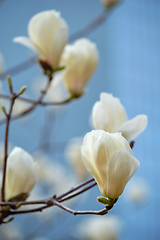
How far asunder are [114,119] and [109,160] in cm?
8

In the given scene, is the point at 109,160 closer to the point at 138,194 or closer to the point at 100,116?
the point at 100,116

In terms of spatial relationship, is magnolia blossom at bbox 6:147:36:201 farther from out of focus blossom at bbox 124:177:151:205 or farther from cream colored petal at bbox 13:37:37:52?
out of focus blossom at bbox 124:177:151:205

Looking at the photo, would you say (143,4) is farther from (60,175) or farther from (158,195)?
(60,175)

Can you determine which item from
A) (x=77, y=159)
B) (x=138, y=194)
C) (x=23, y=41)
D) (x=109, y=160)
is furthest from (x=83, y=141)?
(x=138, y=194)

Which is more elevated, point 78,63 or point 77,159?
point 78,63

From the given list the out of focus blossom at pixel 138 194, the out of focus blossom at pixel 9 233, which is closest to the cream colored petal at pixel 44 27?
the out of focus blossom at pixel 9 233

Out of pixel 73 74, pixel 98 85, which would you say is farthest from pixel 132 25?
pixel 73 74

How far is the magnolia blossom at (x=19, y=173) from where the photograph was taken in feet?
0.91

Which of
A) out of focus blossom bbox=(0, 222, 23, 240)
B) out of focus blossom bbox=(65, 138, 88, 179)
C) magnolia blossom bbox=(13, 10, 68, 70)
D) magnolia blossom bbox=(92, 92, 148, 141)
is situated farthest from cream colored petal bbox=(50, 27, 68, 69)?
out of focus blossom bbox=(0, 222, 23, 240)

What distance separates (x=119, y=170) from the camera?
0.21 meters

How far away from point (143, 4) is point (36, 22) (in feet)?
18.2

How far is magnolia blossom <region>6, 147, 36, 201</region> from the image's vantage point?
0.28 metres

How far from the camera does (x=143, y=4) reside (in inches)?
214

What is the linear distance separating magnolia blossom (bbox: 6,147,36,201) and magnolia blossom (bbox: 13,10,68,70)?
0.16 m
